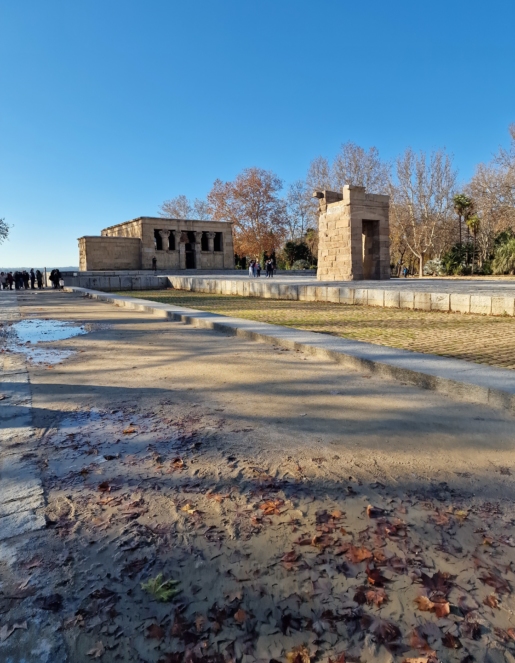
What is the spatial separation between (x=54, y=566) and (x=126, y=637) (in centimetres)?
56

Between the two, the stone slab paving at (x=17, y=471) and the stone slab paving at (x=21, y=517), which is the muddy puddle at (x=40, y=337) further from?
the stone slab paving at (x=21, y=517)

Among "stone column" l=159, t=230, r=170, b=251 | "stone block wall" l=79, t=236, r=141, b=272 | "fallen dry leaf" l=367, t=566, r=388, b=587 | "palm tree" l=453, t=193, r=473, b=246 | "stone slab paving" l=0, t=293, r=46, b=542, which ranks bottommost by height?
"fallen dry leaf" l=367, t=566, r=388, b=587

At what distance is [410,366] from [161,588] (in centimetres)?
413

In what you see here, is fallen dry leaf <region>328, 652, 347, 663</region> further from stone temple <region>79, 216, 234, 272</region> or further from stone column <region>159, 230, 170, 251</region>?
stone column <region>159, 230, 170, 251</region>

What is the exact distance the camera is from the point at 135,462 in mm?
3250

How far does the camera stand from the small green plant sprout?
1.91 meters

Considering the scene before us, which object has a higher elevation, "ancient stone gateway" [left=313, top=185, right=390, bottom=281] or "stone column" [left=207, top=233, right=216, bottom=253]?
"stone column" [left=207, top=233, right=216, bottom=253]

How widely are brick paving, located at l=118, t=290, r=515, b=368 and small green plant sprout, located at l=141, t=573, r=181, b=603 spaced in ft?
16.0

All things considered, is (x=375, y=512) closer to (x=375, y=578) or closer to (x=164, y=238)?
(x=375, y=578)

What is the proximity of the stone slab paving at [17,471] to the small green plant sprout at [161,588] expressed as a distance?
0.76 meters

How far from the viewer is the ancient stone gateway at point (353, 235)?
73.2 ft

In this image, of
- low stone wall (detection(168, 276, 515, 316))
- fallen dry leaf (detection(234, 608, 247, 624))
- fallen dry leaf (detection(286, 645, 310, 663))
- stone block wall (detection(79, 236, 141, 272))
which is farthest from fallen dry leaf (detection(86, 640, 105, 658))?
stone block wall (detection(79, 236, 141, 272))

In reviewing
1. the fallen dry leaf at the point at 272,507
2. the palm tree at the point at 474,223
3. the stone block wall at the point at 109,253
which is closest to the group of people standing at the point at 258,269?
the stone block wall at the point at 109,253

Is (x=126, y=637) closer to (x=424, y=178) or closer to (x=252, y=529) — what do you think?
(x=252, y=529)
